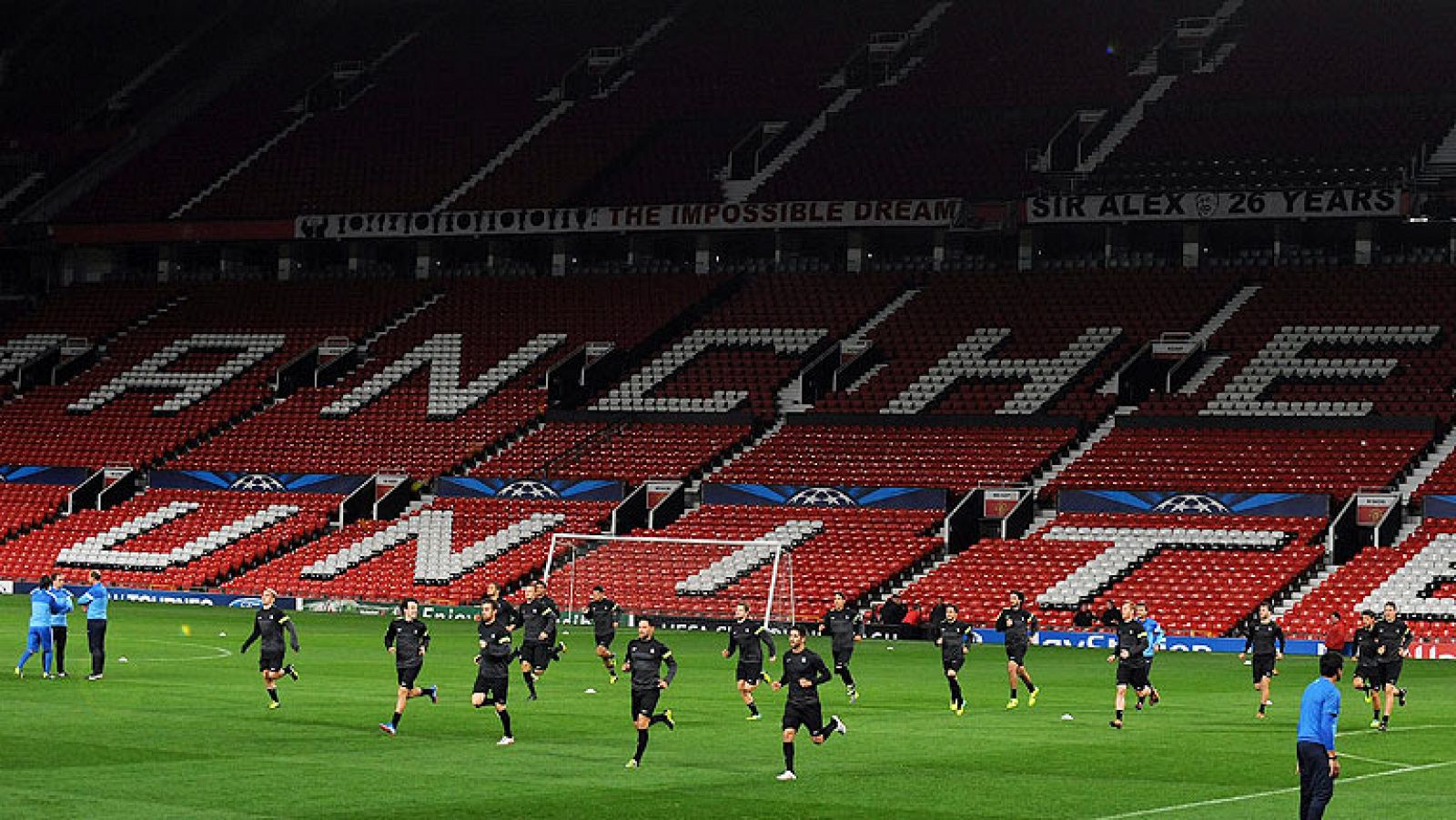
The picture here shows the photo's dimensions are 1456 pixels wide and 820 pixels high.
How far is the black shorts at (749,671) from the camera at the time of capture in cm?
3719

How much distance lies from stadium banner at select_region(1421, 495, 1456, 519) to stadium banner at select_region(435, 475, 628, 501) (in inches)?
955

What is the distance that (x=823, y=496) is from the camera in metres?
68.2

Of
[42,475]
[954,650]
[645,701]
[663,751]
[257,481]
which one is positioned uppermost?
[42,475]

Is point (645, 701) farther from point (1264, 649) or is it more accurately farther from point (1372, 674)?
point (1264, 649)

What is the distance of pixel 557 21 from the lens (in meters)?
96.2

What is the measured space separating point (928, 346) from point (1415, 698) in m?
34.0

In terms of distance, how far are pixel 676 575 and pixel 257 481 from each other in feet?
62.8

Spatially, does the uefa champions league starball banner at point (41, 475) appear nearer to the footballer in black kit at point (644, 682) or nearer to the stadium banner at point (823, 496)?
the stadium banner at point (823, 496)

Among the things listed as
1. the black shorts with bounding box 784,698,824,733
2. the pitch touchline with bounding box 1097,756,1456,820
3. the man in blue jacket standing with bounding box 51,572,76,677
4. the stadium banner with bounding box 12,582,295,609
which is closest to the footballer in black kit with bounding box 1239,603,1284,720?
the pitch touchline with bounding box 1097,756,1456,820

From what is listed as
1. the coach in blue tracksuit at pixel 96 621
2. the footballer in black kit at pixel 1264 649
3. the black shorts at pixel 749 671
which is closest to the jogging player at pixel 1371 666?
the footballer in black kit at pixel 1264 649

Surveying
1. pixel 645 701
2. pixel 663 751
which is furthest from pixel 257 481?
pixel 645 701

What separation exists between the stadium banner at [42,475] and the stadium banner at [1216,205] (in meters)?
34.2

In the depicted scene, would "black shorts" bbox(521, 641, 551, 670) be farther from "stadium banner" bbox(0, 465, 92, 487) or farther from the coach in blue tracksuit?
"stadium banner" bbox(0, 465, 92, 487)

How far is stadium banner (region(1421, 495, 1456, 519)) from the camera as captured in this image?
5984 centimetres
